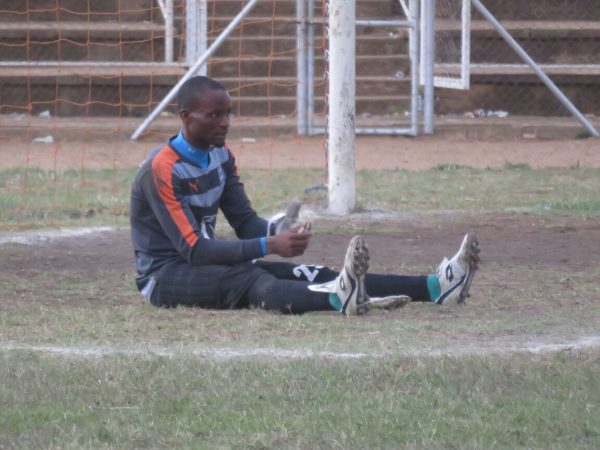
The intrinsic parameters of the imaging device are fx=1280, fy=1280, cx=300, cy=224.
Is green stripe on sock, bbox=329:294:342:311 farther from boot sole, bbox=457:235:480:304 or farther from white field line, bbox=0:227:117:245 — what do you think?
white field line, bbox=0:227:117:245

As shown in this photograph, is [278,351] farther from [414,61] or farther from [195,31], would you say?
[414,61]

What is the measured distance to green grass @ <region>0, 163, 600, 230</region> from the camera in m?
10.3

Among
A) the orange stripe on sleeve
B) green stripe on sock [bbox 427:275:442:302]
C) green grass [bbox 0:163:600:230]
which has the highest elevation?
the orange stripe on sleeve

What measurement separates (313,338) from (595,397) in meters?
1.42

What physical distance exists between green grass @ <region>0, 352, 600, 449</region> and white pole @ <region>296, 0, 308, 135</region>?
9.55 metres

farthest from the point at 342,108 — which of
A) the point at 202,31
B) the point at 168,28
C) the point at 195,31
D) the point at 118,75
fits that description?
the point at 118,75

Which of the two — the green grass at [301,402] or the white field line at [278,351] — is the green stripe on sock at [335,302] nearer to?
the white field line at [278,351]

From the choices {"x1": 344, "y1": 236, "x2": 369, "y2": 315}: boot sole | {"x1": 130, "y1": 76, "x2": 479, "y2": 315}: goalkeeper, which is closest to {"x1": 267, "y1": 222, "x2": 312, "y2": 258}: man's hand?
{"x1": 130, "y1": 76, "x2": 479, "y2": 315}: goalkeeper

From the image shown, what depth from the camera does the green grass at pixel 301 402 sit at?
4203 millimetres

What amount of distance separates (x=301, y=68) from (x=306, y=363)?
9.87m

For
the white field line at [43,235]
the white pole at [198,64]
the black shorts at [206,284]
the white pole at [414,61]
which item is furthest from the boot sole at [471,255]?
the white pole at [414,61]

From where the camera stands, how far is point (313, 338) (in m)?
5.67

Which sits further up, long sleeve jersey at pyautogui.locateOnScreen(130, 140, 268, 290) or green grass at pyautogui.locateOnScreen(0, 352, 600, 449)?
long sleeve jersey at pyautogui.locateOnScreen(130, 140, 268, 290)

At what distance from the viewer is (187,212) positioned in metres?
6.19
